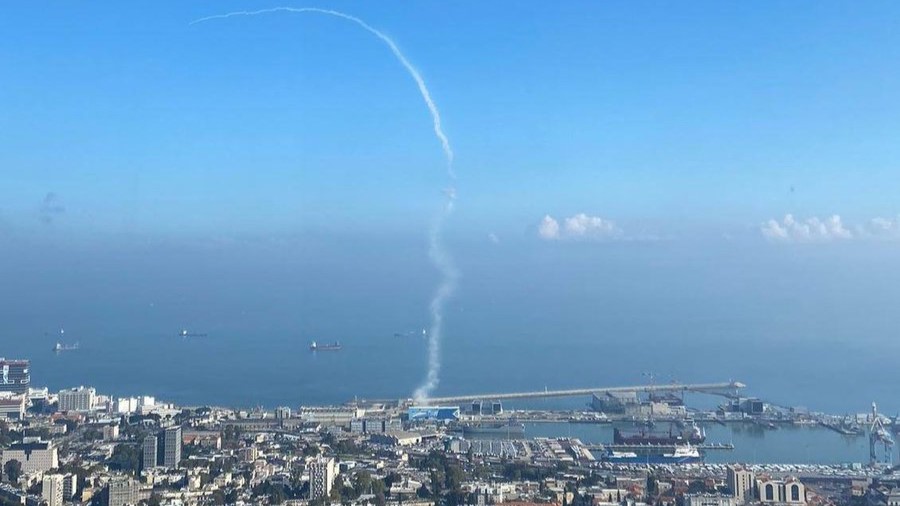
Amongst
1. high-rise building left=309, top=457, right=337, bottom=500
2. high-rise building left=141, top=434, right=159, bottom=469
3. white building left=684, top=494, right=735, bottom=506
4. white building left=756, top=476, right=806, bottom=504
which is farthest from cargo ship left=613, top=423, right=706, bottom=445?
high-rise building left=141, top=434, right=159, bottom=469

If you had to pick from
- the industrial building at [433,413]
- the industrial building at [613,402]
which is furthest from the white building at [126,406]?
the industrial building at [613,402]

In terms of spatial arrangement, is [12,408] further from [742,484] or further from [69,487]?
[742,484]

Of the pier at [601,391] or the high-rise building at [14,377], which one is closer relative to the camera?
the pier at [601,391]

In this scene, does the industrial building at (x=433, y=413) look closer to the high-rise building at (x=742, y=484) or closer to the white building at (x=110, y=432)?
the white building at (x=110, y=432)

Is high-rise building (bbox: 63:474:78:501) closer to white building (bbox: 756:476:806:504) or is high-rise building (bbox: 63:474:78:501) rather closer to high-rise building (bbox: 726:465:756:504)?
Result: high-rise building (bbox: 726:465:756:504)

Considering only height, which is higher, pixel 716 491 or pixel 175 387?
pixel 175 387

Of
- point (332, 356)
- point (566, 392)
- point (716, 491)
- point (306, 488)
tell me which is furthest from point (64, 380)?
point (716, 491)

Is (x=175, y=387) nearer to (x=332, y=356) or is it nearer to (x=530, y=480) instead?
(x=332, y=356)
